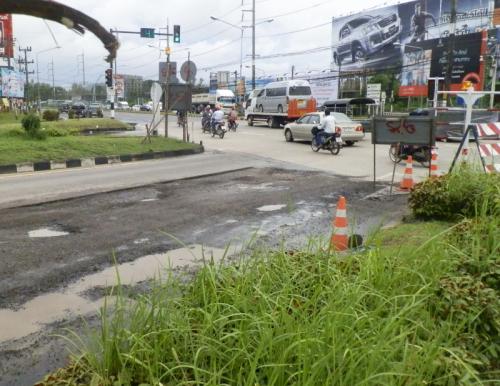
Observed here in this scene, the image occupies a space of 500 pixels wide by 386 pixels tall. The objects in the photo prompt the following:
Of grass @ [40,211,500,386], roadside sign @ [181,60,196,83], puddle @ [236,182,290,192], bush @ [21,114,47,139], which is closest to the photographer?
grass @ [40,211,500,386]

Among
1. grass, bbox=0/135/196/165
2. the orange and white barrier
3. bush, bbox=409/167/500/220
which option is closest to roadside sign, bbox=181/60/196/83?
grass, bbox=0/135/196/165

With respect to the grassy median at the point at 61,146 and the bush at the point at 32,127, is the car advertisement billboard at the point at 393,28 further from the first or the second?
the bush at the point at 32,127

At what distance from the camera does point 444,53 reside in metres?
37.6

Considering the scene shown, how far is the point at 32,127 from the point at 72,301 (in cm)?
1437

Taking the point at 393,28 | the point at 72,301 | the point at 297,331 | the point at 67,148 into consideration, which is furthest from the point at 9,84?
→ the point at 297,331

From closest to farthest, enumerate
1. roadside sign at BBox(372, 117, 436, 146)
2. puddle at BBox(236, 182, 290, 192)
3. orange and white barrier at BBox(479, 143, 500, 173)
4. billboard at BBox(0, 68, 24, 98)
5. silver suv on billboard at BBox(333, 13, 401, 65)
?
orange and white barrier at BBox(479, 143, 500, 173) < roadside sign at BBox(372, 117, 436, 146) < puddle at BBox(236, 182, 290, 192) < billboard at BBox(0, 68, 24, 98) < silver suv on billboard at BBox(333, 13, 401, 65)

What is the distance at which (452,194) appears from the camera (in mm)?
6359

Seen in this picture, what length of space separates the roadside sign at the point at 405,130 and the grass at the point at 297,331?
601 cm

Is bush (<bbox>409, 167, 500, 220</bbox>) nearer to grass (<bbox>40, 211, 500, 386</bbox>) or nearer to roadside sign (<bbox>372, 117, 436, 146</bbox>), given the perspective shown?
roadside sign (<bbox>372, 117, 436, 146</bbox>)

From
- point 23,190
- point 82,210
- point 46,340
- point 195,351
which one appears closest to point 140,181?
point 23,190

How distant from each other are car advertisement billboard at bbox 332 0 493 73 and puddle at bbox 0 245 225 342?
5232 centimetres

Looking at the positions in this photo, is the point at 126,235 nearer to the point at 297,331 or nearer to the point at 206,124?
the point at 297,331

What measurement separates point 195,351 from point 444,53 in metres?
39.5

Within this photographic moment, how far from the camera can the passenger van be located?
33.3m
